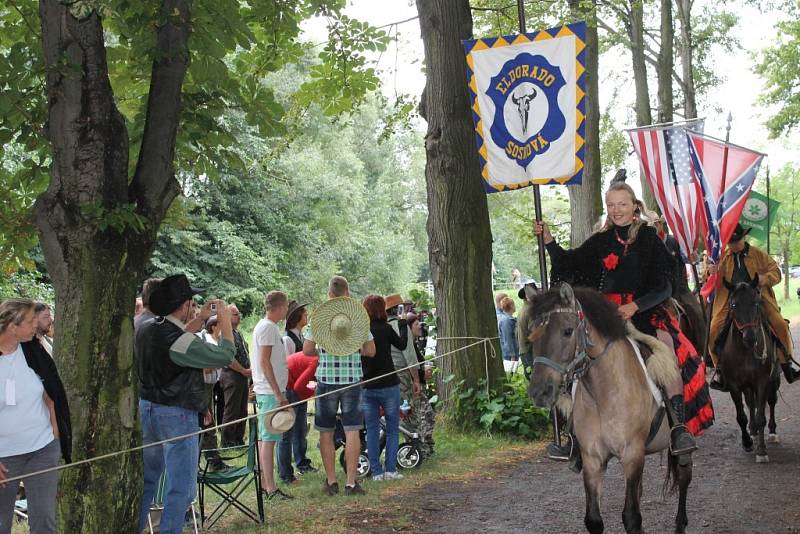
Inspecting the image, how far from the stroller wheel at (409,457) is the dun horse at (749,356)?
370cm

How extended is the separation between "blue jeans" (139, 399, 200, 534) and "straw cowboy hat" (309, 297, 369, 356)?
2.45m

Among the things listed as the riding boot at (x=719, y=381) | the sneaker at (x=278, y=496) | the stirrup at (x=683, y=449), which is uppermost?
the stirrup at (x=683, y=449)

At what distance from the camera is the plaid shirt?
965cm

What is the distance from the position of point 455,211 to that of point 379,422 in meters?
3.56

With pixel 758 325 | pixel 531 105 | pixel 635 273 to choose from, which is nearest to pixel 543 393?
pixel 635 273

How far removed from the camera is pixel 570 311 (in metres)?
5.92

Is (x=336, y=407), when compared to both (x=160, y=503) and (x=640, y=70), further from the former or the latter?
(x=640, y=70)

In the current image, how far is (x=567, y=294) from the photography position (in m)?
5.91

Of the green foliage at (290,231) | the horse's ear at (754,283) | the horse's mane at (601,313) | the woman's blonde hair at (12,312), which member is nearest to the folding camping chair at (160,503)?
the woman's blonde hair at (12,312)

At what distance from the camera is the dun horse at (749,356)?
34.9 feet

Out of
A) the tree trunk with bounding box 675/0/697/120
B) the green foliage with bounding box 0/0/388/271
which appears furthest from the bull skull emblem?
the tree trunk with bounding box 675/0/697/120

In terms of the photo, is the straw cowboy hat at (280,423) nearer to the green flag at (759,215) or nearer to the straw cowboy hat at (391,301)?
the straw cowboy hat at (391,301)

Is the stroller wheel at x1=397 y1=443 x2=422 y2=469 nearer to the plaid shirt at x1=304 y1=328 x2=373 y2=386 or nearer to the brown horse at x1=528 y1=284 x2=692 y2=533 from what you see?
the plaid shirt at x1=304 y1=328 x2=373 y2=386

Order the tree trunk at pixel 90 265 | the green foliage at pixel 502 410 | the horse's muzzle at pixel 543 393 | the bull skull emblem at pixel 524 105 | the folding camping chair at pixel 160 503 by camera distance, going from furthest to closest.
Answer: the green foliage at pixel 502 410
the bull skull emblem at pixel 524 105
the folding camping chair at pixel 160 503
the tree trunk at pixel 90 265
the horse's muzzle at pixel 543 393
